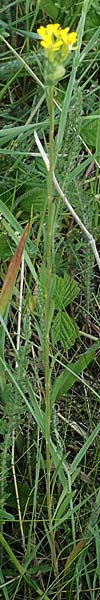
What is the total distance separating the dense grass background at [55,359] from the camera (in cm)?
74

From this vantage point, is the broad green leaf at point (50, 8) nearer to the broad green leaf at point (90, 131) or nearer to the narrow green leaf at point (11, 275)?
the broad green leaf at point (90, 131)

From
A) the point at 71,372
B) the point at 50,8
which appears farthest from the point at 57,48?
the point at 50,8

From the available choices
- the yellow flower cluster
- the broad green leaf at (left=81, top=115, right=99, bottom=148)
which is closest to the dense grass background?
the broad green leaf at (left=81, top=115, right=99, bottom=148)

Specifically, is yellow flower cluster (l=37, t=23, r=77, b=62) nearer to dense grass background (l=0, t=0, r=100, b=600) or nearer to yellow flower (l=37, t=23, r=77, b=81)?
yellow flower (l=37, t=23, r=77, b=81)

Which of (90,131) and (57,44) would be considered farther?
(90,131)

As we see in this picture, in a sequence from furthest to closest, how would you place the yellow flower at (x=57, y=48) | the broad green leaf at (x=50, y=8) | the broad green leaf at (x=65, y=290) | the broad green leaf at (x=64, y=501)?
the broad green leaf at (x=50, y=8) < the broad green leaf at (x=65, y=290) < the broad green leaf at (x=64, y=501) < the yellow flower at (x=57, y=48)

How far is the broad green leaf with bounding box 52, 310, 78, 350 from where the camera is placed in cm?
86

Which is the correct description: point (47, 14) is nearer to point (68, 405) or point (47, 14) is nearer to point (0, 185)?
point (0, 185)

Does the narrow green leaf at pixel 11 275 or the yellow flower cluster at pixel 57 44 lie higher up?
the yellow flower cluster at pixel 57 44

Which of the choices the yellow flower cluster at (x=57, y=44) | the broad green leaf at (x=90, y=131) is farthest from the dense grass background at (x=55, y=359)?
the yellow flower cluster at (x=57, y=44)

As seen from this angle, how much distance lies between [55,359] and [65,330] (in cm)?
15

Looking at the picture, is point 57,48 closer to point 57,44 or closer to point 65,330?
point 57,44

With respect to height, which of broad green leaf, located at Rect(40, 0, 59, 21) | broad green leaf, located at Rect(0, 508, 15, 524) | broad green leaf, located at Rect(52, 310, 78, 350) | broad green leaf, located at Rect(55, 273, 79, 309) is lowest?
broad green leaf, located at Rect(0, 508, 15, 524)

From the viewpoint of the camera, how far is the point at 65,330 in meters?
0.87
